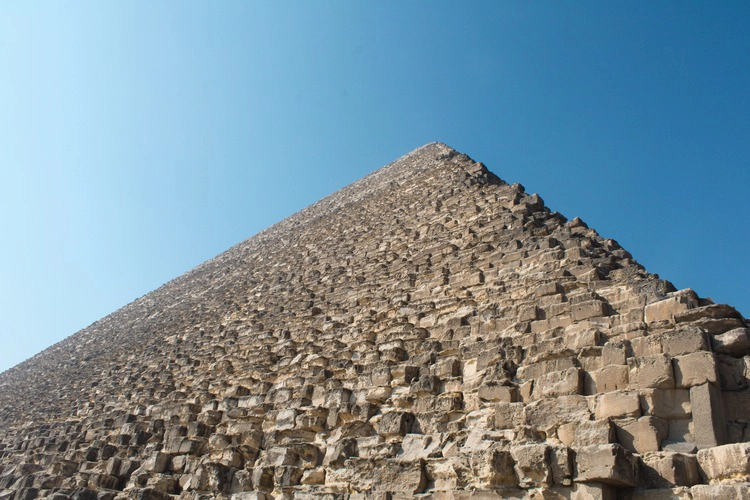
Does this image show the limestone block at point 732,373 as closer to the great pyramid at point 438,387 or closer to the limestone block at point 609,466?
the great pyramid at point 438,387

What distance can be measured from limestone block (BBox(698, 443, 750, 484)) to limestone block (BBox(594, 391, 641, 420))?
18.5 inches

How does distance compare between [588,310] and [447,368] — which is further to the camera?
[447,368]

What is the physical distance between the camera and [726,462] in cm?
349

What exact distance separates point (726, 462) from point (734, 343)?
905 millimetres

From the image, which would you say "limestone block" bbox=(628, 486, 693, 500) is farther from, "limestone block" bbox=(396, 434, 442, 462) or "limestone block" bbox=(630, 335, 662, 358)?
"limestone block" bbox=(396, 434, 442, 462)

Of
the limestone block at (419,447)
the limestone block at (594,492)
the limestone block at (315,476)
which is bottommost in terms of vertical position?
the limestone block at (594,492)

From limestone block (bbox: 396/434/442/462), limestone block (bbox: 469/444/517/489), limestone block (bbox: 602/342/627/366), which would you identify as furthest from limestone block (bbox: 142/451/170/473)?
limestone block (bbox: 602/342/627/366)

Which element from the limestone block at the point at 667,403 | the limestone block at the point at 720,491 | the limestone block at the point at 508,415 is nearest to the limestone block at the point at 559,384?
the limestone block at the point at 508,415

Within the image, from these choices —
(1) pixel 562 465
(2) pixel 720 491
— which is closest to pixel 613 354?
(1) pixel 562 465

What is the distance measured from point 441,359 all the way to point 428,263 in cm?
299

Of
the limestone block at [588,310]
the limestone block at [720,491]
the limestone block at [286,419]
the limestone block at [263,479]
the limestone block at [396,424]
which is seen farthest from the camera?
the limestone block at [286,419]

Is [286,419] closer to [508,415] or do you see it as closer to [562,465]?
[508,415]

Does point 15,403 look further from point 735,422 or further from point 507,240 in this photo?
point 735,422

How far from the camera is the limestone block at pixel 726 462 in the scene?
3.40m
